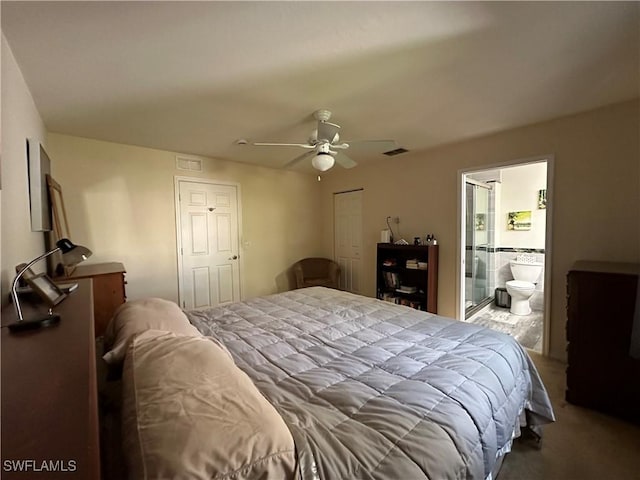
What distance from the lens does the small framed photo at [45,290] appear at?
1.12 m

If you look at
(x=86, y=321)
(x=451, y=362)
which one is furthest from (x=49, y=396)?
(x=451, y=362)

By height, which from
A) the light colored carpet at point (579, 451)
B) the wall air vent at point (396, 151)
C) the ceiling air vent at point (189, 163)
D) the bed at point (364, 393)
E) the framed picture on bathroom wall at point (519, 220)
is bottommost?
the light colored carpet at point (579, 451)

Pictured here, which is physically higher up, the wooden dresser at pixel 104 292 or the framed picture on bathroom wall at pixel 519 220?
the framed picture on bathroom wall at pixel 519 220

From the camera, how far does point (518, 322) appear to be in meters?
4.00

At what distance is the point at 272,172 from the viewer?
4.86 m

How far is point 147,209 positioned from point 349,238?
3127 mm

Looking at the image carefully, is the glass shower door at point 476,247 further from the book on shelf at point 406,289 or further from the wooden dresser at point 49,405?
the wooden dresser at point 49,405

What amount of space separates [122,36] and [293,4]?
0.98 metres

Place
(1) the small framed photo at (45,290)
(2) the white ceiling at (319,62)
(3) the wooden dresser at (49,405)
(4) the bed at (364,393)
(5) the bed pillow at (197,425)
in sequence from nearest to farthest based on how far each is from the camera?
(3) the wooden dresser at (49,405) < (5) the bed pillow at (197,425) < (4) the bed at (364,393) < (1) the small framed photo at (45,290) < (2) the white ceiling at (319,62)

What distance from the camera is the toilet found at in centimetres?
414

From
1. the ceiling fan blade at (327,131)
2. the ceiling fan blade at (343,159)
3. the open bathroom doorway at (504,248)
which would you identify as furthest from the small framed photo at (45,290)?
the open bathroom doorway at (504,248)

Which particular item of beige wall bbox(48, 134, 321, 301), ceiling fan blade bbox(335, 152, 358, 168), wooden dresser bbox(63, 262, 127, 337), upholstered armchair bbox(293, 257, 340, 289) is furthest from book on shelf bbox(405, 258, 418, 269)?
wooden dresser bbox(63, 262, 127, 337)

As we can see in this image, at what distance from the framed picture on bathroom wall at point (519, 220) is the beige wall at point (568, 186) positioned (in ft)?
6.09

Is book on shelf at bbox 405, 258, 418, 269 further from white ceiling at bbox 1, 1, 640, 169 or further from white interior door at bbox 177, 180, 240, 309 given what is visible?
white interior door at bbox 177, 180, 240, 309
